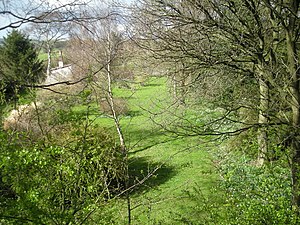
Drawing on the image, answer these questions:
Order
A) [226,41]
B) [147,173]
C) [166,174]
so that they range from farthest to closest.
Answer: [166,174] → [147,173] → [226,41]

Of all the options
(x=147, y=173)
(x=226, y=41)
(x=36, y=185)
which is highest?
(x=226, y=41)

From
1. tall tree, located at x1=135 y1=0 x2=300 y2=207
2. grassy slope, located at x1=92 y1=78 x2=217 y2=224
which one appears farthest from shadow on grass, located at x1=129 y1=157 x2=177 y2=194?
tall tree, located at x1=135 y1=0 x2=300 y2=207

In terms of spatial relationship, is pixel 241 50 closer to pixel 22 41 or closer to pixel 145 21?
pixel 145 21

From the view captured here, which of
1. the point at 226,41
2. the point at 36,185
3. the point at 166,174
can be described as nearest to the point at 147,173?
the point at 166,174

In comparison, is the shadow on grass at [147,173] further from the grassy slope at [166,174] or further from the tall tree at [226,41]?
the tall tree at [226,41]

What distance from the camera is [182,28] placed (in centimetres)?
696

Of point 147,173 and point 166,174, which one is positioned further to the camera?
point 166,174

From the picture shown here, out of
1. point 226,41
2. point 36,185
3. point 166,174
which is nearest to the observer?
point 36,185

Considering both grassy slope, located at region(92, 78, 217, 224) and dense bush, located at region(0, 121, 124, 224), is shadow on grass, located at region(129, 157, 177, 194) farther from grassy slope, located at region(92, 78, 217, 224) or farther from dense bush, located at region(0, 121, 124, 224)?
dense bush, located at region(0, 121, 124, 224)

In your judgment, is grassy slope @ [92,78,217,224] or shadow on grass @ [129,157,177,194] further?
shadow on grass @ [129,157,177,194]

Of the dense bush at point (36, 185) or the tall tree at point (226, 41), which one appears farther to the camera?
the tall tree at point (226, 41)

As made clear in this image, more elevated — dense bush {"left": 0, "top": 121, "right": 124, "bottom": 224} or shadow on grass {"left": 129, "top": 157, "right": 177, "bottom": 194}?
dense bush {"left": 0, "top": 121, "right": 124, "bottom": 224}

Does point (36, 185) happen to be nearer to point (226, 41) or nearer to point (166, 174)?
point (226, 41)

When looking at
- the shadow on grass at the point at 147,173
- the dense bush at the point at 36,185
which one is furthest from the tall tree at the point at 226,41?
the shadow on grass at the point at 147,173
